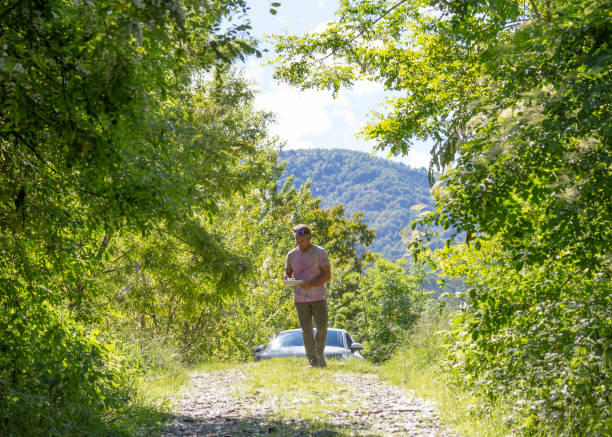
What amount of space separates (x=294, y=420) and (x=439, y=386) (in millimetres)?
2544

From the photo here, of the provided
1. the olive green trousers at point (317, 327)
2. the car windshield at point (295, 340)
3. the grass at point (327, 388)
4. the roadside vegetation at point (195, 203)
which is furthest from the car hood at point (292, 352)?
the roadside vegetation at point (195, 203)

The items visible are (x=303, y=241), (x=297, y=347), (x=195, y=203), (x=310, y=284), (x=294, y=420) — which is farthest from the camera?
(x=297, y=347)

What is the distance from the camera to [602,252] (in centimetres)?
429

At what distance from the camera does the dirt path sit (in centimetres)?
537

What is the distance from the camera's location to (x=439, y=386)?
7520mm

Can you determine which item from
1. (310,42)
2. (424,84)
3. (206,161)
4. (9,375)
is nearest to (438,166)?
(424,84)

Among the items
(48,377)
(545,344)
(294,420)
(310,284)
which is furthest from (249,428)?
(310,284)

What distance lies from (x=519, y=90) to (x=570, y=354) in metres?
2.13

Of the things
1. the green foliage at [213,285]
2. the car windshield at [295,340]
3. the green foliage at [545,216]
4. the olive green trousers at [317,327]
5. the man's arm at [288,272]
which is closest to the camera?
the green foliage at [545,216]

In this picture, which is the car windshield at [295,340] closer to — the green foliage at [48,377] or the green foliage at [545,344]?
the green foliage at [545,344]

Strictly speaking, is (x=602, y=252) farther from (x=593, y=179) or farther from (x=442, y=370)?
(x=442, y=370)

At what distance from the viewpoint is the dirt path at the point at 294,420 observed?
17.6 feet

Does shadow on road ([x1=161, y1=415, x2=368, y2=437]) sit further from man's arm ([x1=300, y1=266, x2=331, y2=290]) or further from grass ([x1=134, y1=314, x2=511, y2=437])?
man's arm ([x1=300, y1=266, x2=331, y2=290])

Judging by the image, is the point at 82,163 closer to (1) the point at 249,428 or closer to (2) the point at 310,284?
(1) the point at 249,428
